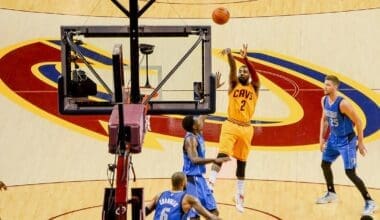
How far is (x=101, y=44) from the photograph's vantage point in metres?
12.8

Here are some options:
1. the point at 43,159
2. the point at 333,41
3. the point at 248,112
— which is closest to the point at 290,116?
the point at 333,41

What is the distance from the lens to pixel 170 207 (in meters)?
6.22

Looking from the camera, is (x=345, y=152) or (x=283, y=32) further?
(x=283, y=32)

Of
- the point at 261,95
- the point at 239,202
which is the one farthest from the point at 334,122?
the point at 261,95

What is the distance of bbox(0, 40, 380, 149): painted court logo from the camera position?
1161cm

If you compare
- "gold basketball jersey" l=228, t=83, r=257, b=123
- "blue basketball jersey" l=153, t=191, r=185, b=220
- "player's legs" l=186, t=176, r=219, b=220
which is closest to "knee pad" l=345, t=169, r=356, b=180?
"gold basketball jersey" l=228, t=83, r=257, b=123

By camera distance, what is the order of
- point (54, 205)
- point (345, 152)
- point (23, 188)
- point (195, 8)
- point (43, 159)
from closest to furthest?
1. point (345, 152)
2. point (54, 205)
3. point (23, 188)
4. point (43, 159)
5. point (195, 8)

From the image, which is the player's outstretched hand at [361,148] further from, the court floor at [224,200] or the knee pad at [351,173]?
the court floor at [224,200]

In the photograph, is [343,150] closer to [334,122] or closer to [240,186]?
[334,122]

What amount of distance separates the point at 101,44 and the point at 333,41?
13.0 feet

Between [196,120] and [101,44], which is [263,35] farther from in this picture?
[196,120]

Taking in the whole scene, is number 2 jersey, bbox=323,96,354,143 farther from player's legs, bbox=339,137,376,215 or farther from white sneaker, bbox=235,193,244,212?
white sneaker, bbox=235,193,244,212

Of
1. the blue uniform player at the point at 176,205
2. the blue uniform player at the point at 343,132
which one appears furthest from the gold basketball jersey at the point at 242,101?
the blue uniform player at the point at 176,205

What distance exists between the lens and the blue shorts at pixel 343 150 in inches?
339
